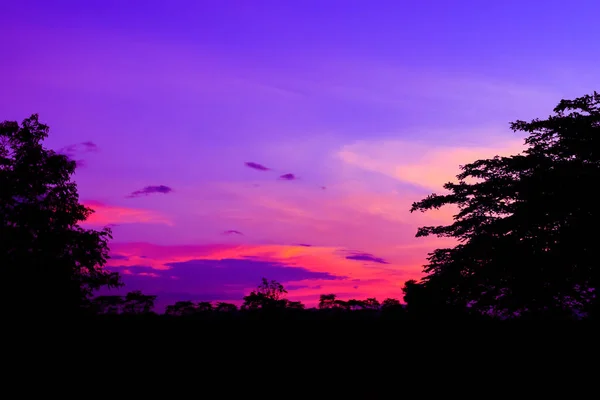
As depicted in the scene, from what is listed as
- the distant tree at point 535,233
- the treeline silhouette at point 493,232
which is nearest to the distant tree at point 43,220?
the treeline silhouette at point 493,232

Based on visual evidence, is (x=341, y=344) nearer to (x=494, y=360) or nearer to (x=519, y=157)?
(x=494, y=360)

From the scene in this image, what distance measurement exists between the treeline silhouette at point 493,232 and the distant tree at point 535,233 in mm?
47

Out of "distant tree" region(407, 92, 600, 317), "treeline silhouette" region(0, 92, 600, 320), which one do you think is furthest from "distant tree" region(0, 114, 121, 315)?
"distant tree" region(407, 92, 600, 317)

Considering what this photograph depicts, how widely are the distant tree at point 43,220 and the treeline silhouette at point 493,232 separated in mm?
48

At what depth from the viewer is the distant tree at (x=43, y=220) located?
2747 centimetres

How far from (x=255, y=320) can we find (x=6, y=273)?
15510 millimetres

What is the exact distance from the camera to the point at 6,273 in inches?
935

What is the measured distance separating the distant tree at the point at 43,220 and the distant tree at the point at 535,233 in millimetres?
16979

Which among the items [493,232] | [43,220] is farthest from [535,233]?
[43,220]

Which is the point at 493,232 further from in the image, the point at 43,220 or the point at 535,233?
the point at 43,220

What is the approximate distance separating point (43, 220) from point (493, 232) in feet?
72.8

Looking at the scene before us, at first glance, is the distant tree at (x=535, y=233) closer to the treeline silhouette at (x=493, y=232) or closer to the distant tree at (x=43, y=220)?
the treeline silhouette at (x=493, y=232)

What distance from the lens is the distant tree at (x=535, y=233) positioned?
25938mm

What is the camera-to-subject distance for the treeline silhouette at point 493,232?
2605 cm
